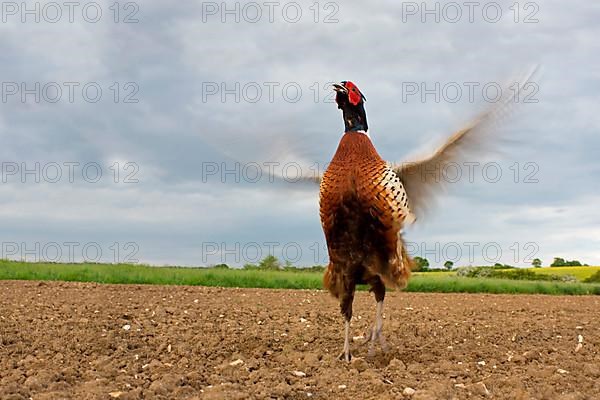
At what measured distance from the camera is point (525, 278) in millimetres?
21469

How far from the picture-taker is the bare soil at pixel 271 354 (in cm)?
444

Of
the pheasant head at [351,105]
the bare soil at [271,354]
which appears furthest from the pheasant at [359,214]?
the bare soil at [271,354]

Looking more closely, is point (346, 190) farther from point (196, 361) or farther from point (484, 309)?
point (484, 309)

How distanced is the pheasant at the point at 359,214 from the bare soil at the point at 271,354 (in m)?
0.64

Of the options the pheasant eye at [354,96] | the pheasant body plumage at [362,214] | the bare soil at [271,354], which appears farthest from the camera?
the pheasant eye at [354,96]

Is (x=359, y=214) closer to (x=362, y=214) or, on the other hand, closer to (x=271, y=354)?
(x=362, y=214)

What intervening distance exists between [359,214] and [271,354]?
154 cm

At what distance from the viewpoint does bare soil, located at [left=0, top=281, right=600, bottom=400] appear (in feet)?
14.6

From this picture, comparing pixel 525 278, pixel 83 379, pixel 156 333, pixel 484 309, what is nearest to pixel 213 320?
pixel 156 333

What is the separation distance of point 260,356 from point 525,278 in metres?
17.9

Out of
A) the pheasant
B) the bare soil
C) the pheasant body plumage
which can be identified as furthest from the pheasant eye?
the bare soil

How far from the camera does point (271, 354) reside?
5484 mm

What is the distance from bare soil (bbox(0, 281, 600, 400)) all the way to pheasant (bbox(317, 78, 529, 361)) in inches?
25.2

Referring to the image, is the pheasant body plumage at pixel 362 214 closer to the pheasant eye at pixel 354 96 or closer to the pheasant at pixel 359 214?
the pheasant at pixel 359 214
